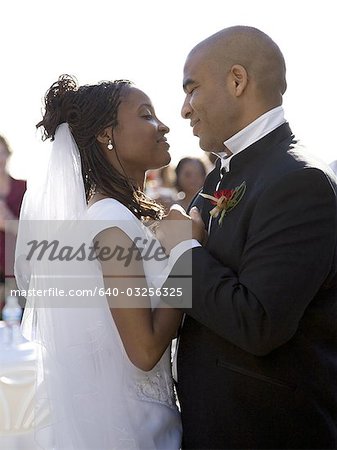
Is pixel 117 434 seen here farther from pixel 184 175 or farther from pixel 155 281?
pixel 184 175

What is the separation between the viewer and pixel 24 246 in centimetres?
343

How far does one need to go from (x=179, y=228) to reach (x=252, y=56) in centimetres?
72

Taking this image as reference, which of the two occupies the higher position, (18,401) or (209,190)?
(209,190)

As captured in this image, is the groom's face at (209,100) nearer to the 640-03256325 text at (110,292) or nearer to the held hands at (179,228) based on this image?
the held hands at (179,228)

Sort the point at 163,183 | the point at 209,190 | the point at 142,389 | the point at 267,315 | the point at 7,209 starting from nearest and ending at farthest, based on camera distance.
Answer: the point at 267,315
the point at 142,389
the point at 209,190
the point at 7,209
the point at 163,183

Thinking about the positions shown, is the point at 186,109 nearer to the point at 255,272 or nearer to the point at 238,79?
the point at 238,79

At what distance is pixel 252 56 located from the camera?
2.87 m

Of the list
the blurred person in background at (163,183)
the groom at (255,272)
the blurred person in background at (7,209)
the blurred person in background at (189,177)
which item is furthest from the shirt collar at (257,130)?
the blurred person in background at (163,183)

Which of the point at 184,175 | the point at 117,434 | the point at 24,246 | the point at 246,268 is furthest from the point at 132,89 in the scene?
the point at 184,175

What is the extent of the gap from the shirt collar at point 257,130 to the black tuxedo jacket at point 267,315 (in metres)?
0.03

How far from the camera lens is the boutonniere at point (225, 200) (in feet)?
9.11

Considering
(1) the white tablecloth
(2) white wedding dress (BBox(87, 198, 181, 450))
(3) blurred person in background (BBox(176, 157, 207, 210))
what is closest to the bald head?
(2) white wedding dress (BBox(87, 198, 181, 450))

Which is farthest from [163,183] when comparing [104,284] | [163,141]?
[104,284]

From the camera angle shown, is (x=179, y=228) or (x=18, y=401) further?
(x=18, y=401)
